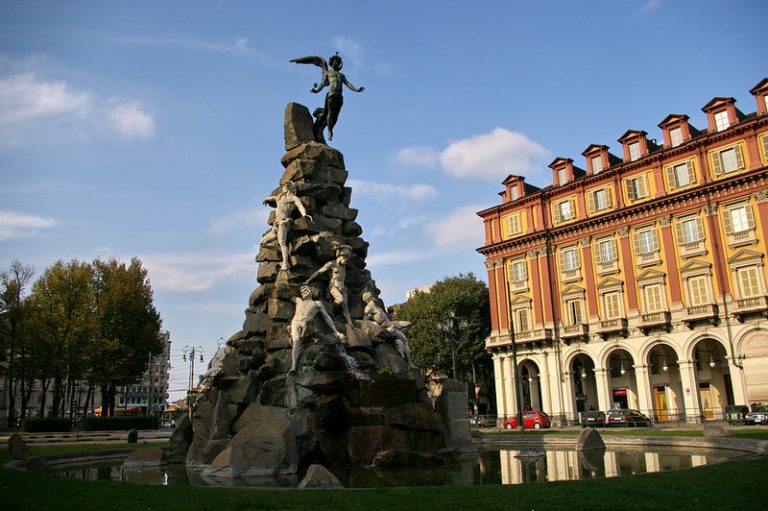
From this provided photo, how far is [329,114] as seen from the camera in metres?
23.3

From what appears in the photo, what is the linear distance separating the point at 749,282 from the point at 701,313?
387 centimetres

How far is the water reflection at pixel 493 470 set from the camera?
474 inches

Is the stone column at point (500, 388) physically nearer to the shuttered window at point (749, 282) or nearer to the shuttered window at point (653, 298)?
the shuttered window at point (653, 298)

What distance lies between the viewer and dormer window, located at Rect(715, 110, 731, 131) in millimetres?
47031

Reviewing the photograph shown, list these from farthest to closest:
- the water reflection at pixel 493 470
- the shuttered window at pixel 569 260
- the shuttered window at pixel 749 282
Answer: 1. the shuttered window at pixel 569 260
2. the shuttered window at pixel 749 282
3. the water reflection at pixel 493 470

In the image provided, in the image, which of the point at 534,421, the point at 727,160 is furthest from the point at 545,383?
the point at 727,160

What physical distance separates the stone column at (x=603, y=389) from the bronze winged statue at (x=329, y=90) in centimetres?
3610

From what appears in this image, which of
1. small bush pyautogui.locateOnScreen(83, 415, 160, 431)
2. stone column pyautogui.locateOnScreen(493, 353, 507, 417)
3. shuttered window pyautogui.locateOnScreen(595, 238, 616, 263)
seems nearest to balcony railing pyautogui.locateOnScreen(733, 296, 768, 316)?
shuttered window pyautogui.locateOnScreen(595, 238, 616, 263)

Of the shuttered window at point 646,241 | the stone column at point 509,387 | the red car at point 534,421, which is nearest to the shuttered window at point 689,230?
the shuttered window at point 646,241

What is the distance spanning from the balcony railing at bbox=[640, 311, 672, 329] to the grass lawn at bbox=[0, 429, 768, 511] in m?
39.3

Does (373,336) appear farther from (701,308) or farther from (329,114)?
(701,308)

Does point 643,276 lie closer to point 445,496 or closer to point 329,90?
point 329,90

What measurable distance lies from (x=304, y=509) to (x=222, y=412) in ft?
31.1

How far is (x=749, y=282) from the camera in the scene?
43.7m
